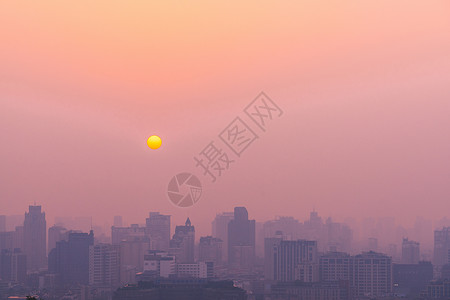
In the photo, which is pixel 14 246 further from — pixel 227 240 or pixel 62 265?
pixel 227 240

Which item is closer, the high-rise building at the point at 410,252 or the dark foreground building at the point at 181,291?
the dark foreground building at the point at 181,291

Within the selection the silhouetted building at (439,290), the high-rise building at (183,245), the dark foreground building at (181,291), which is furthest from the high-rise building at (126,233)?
the silhouetted building at (439,290)

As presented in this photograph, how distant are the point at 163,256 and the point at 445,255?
29.3 feet

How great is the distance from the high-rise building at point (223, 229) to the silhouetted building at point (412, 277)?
16.0 ft

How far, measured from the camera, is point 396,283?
885 inches

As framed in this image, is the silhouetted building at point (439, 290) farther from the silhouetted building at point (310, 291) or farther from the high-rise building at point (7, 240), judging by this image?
the high-rise building at point (7, 240)

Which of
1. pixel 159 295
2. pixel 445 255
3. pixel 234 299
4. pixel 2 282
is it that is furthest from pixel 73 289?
pixel 445 255

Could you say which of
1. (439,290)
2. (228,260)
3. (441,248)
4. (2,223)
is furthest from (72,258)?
(441,248)

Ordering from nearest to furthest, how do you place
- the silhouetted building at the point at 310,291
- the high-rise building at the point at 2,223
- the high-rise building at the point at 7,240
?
the silhouetted building at the point at 310,291 → the high-rise building at the point at 2,223 → the high-rise building at the point at 7,240

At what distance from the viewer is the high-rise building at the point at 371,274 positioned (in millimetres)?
22031

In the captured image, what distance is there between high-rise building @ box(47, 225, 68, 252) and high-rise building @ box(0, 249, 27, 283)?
114cm

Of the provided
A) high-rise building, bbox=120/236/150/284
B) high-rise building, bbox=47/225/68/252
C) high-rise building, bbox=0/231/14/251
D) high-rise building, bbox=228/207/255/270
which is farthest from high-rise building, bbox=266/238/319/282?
high-rise building, bbox=0/231/14/251

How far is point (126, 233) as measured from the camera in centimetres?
2388

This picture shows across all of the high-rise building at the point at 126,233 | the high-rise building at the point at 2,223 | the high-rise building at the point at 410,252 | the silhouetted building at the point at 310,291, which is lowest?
the silhouetted building at the point at 310,291
